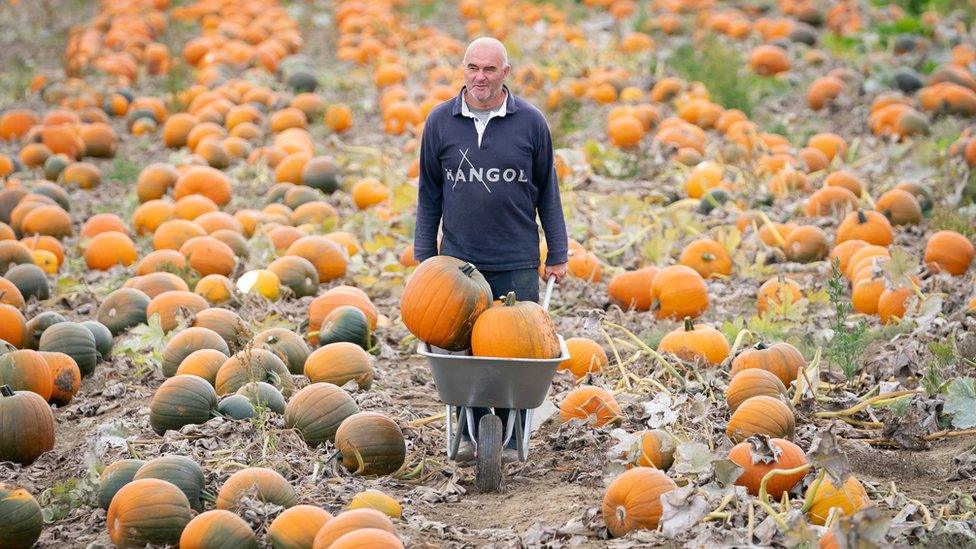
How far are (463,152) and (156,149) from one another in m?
7.69

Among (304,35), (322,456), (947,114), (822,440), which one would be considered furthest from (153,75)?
(822,440)

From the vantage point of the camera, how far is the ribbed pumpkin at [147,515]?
4.52 m

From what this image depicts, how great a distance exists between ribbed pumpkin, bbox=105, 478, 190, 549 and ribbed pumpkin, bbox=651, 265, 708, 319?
3.95 metres

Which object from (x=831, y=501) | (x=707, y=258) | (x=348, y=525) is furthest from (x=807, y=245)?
(x=348, y=525)

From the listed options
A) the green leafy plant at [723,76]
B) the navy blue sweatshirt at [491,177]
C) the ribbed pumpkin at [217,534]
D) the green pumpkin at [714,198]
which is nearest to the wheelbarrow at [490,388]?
the navy blue sweatshirt at [491,177]

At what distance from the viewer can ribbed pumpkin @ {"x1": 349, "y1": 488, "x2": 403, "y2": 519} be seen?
4.69m

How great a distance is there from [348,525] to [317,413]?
1343mm

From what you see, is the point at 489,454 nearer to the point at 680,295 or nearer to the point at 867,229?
the point at 680,295

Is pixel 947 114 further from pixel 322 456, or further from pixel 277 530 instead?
pixel 277 530

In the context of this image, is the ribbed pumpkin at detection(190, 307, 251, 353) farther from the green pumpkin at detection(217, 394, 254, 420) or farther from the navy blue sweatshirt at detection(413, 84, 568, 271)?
the navy blue sweatshirt at detection(413, 84, 568, 271)

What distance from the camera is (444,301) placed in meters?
5.24

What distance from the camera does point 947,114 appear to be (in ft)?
40.3

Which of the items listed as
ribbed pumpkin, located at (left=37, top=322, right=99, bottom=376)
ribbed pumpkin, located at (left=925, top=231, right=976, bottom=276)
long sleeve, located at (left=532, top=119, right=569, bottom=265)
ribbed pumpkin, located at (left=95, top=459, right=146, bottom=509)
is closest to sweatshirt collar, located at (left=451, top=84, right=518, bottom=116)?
long sleeve, located at (left=532, top=119, right=569, bottom=265)

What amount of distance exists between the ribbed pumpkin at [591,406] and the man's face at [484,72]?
155 cm
